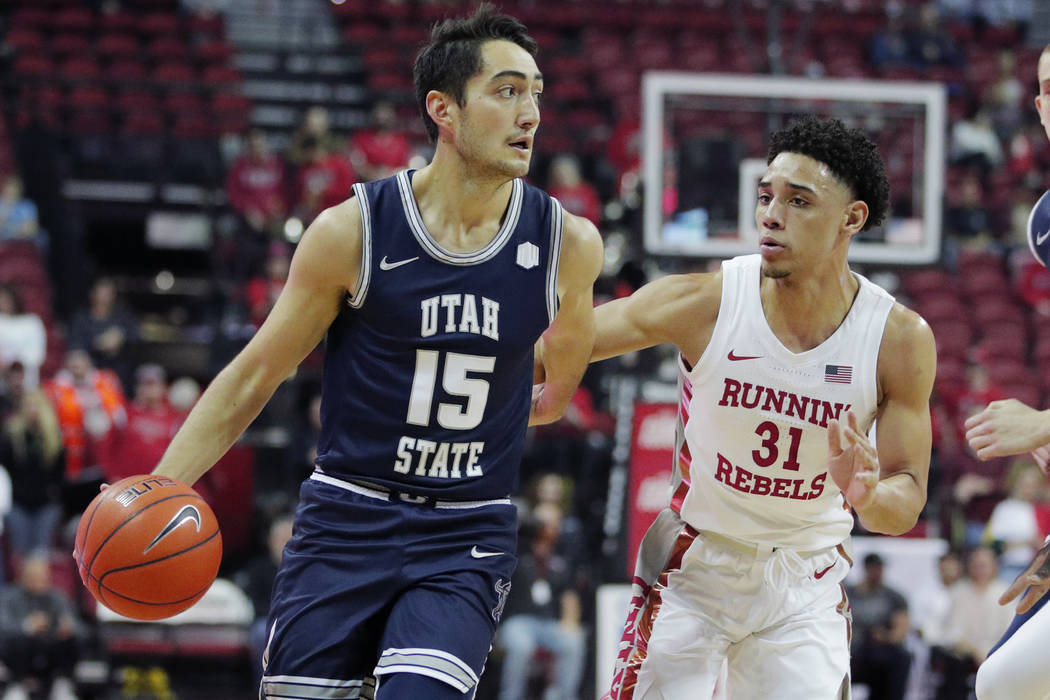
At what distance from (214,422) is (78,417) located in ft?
22.3

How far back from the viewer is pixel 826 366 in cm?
419

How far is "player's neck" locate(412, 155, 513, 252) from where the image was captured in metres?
3.90

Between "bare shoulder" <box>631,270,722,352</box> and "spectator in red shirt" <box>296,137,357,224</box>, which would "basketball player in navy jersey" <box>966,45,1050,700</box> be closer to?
"bare shoulder" <box>631,270,722,352</box>

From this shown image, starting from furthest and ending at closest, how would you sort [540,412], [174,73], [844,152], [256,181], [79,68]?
[174,73] < [79,68] < [256,181] < [540,412] < [844,152]

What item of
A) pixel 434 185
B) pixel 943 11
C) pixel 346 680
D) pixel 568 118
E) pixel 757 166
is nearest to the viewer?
pixel 346 680

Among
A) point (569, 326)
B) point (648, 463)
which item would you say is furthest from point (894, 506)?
point (648, 463)

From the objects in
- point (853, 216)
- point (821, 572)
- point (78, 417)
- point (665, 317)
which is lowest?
point (78, 417)

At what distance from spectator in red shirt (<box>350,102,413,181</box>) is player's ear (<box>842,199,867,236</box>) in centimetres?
807

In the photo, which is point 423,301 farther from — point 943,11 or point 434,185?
point 943,11

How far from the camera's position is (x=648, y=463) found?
358 inches

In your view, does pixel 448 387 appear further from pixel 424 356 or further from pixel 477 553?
pixel 477 553

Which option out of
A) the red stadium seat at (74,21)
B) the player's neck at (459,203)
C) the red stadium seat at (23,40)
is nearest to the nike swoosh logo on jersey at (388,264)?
the player's neck at (459,203)

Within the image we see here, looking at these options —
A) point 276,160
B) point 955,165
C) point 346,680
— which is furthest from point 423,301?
point 955,165

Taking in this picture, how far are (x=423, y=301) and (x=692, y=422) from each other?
1092 millimetres
